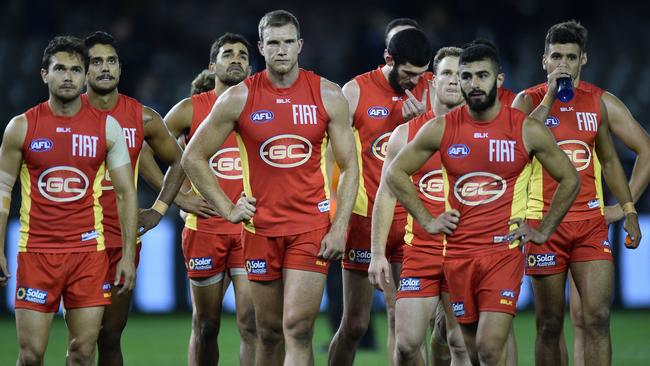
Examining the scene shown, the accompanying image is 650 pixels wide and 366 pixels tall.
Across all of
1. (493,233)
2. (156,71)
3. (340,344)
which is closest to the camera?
(493,233)

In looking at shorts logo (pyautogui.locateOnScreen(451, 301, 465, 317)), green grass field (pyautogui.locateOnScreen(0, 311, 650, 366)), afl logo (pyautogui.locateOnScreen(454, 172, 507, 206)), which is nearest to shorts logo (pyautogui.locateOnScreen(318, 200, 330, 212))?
afl logo (pyautogui.locateOnScreen(454, 172, 507, 206))

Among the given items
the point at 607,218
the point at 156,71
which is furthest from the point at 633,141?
the point at 156,71

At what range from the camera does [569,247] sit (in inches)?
374

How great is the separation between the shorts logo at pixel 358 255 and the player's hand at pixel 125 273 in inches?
73.3

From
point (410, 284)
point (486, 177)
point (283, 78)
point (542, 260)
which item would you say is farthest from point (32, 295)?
point (542, 260)

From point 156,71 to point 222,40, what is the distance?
30.0 ft

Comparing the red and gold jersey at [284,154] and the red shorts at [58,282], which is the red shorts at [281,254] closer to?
the red and gold jersey at [284,154]

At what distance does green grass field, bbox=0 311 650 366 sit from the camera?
12.9 m

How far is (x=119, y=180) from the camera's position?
8.60 meters

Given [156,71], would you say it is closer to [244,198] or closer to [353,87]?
[353,87]

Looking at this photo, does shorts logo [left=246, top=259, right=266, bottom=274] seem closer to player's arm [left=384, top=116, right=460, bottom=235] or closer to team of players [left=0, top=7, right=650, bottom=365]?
team of players [left=0, top=7, right=650, bottom=365]

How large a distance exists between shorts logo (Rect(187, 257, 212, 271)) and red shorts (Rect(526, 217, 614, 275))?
8.27 feet

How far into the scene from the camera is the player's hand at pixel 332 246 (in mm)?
8492

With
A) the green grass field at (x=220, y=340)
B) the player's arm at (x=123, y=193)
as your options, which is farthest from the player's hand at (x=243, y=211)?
the green grass field at (x=220, y=340)
